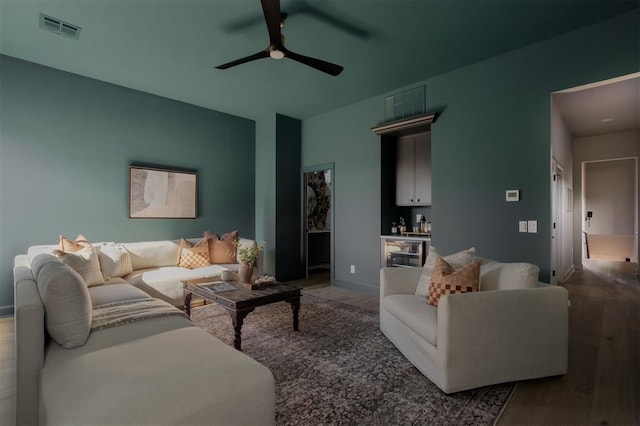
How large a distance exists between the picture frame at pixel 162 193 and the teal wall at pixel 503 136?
114 inches

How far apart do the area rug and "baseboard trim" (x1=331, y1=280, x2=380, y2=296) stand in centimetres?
129

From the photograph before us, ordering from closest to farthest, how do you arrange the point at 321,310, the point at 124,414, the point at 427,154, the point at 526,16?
the point at 124,414, the point at 526,16, the point at 321,310, the point at 427,154

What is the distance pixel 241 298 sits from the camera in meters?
2.68

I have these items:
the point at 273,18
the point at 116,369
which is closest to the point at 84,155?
the point at 273,18

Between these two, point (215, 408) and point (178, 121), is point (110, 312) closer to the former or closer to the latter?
point (215, 408)

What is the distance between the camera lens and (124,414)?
3.71ft

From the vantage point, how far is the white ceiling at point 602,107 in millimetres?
4016

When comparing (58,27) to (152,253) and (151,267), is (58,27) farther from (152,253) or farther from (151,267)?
(151,267)

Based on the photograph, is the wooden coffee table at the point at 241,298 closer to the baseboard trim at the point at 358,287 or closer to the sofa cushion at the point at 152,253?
the sofa cushion at the point at 152,253

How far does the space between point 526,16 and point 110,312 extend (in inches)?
163

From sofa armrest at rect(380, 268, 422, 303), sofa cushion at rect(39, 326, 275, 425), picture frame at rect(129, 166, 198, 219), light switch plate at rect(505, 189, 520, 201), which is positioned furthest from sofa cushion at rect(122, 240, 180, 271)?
light switch plate at rect(505, 189, 520, 201)

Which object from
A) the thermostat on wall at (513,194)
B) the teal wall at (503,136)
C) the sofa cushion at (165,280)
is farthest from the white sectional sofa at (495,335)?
the sofa cushion at (165,280)

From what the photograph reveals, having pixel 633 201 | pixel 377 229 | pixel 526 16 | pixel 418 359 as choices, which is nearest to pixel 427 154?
pixel 377 229

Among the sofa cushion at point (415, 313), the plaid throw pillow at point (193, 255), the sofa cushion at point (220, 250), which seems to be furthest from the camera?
the sofa cushion at point (220, 250)
